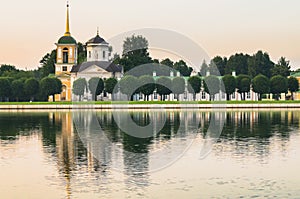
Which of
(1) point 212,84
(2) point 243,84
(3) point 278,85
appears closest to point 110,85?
(1) point 212,84

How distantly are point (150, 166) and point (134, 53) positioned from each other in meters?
84.7

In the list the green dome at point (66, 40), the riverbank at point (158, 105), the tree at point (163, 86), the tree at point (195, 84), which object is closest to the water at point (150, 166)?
the riverbank at point (158, 105)

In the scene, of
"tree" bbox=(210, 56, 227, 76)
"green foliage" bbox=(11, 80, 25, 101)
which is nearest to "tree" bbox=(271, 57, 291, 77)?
"tree" bbox=(210, 56, 227, 76)

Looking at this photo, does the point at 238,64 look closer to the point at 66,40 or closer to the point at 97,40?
the point at 97,40

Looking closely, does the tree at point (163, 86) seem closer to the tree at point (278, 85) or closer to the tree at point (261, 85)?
the tree at point (261, 85)

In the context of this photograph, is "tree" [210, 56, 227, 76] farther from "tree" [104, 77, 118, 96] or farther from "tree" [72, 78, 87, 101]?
"tree" [72, 78, 87, 101]

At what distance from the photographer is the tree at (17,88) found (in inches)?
3051

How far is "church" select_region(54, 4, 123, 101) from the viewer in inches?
3529

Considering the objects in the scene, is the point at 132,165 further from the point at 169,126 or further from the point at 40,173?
the point at 169,126

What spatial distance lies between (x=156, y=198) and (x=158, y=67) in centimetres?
8815

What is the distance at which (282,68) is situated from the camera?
107062 millimetres

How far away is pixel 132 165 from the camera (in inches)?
793

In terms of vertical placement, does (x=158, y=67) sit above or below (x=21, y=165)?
above

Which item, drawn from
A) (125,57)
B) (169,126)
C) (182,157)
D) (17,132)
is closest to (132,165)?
(182,157)
